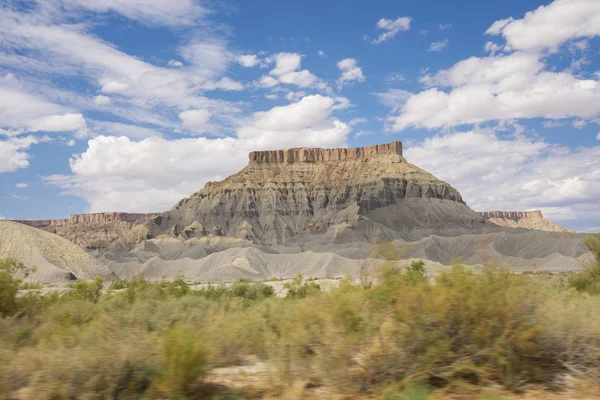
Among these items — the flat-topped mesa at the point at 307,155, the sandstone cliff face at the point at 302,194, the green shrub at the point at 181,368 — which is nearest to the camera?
the green shrub at the point at 181,368

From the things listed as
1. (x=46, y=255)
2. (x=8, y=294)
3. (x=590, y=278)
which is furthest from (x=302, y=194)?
(x=8, y=294)

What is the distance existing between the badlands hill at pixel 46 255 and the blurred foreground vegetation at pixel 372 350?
54.1 m

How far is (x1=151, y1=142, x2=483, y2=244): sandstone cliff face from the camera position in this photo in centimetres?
14438

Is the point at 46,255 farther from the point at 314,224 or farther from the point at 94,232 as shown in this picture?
the point at 94,232

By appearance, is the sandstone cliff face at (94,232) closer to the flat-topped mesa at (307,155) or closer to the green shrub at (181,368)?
the flat-topped mesa at (307,155)

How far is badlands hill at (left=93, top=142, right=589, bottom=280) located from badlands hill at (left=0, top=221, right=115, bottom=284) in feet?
81.6

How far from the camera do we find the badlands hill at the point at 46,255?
57.2 metres

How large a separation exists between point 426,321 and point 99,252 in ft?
460

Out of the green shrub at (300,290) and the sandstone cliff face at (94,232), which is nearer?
the green shrub at (300,290)

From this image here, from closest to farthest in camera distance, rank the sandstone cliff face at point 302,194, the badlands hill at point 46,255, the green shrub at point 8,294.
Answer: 1. the green shrub at point 8,294
2. the badlands hill at point 46,255
3. the sandstone cliff face at point 302,194

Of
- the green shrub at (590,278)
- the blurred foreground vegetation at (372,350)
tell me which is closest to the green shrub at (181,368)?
the blurred foreground vegetation at (372,350)

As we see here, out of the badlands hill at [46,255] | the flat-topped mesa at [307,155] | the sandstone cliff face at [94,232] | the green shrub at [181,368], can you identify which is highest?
the flat-topped mesa at [307,155]

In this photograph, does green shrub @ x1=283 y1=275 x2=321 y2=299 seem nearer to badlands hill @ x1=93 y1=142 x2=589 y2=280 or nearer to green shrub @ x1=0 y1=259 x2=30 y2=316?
green shrub @ x1=0 y1=259 x2=30 y2=316

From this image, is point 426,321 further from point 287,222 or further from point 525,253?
point 287,222
